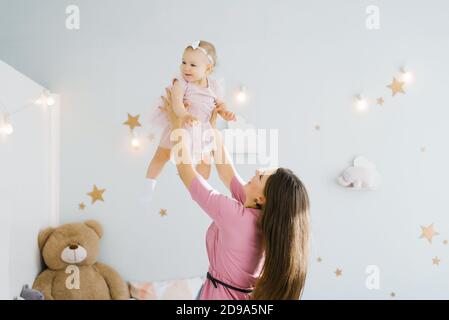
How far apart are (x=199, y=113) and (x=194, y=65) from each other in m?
0.13

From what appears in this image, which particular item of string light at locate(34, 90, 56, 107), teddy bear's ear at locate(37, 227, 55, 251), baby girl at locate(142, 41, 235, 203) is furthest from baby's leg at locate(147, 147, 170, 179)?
teddy bear's ear at locate(37, 227, 55, 251)

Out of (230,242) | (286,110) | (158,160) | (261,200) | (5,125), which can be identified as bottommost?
(230,242)

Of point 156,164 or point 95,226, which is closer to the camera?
point 156,164

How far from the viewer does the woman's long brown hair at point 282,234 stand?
1.26 m

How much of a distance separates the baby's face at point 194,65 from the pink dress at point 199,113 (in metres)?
0.03

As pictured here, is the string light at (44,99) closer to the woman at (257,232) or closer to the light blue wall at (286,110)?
the light blue wall at (286,110)

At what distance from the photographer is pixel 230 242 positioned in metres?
1.29

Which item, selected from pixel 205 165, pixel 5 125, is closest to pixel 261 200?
pixel 205 165

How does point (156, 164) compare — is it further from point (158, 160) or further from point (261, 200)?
point (261, 200)

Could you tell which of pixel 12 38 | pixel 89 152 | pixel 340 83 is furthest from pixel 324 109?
pixel 12 38

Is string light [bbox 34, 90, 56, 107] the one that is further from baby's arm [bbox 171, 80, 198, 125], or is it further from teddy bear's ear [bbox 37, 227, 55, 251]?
baby's arm [bbox 171, 80, 198, 125]

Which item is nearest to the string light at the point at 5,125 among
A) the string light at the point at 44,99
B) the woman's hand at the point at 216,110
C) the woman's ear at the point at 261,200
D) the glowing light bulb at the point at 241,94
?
the string light at the point at 44,99

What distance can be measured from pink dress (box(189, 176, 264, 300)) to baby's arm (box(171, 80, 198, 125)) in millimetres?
149
